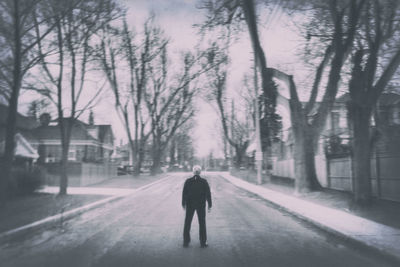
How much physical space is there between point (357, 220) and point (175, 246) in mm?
5964

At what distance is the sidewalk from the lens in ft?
26.0

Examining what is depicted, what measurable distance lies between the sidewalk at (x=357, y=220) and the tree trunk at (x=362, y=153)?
49cm

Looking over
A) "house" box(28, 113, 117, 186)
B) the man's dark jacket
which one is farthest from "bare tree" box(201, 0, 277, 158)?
"house" box(28, 113, 117, 186)

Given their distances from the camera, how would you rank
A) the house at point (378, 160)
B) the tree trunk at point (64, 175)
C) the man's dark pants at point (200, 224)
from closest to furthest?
the man's dark pants at point (200, 224) → the house at point (378, 160) → the tree trunk at point (64, 175)

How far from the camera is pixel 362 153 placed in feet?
43.9

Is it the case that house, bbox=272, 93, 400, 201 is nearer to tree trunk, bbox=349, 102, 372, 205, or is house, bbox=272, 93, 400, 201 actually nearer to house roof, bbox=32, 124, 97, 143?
tree trunk, bbox=349, 102, 372, 205

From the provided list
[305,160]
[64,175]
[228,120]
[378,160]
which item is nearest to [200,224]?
[378,160]

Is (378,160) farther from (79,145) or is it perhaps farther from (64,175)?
(79,145)

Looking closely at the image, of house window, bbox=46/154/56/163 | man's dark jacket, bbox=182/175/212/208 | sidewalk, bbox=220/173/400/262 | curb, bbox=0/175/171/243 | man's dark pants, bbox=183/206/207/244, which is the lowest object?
sidewalk, bbox=220/173/400/262

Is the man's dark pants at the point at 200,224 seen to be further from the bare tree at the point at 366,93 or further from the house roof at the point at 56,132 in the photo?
the house roof at the point at 56,132

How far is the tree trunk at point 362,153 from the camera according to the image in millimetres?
13277

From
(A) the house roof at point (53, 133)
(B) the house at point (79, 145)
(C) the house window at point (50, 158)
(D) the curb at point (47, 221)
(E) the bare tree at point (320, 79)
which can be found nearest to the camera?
(D) the curb at point (47, 221)

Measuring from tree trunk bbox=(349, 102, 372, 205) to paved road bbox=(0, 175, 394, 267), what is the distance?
291cm

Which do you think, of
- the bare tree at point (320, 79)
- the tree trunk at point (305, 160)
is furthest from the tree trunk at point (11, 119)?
the tree trunk at point (305, 160)
